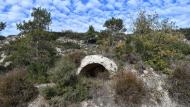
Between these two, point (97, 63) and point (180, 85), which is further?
point (97, 63)

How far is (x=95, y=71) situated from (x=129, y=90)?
13.6ft

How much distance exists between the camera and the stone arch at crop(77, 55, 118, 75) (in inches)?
808

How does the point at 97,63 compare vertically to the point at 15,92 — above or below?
above

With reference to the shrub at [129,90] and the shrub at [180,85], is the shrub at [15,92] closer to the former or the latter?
the shrub at [129,90]

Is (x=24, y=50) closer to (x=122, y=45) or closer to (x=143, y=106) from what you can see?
(x=122, y=45)

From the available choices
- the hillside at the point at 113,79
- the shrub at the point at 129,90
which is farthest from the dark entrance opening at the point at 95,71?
the shrub at the point at 129,90

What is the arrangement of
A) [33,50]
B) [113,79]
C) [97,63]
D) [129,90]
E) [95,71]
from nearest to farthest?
[129,90], [113,79], [97,63], [95,71], [33,50]

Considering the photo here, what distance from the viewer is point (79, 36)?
178 ft

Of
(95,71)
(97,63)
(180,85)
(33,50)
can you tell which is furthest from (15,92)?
(33,50)

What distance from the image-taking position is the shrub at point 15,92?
1906cm

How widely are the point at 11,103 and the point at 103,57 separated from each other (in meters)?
5.95

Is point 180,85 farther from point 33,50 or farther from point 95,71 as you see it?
point 33,50

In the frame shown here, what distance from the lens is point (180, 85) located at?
64.7ft

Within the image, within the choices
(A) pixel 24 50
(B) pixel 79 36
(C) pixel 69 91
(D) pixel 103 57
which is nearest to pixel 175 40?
(D) pixel 103 57
